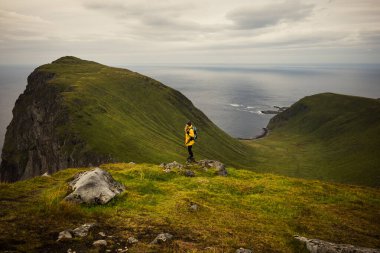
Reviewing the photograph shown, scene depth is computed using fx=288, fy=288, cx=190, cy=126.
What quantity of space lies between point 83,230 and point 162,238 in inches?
161

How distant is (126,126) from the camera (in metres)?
127

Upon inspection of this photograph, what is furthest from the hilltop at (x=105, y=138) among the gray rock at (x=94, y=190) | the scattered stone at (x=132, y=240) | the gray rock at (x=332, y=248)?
the gray rock at (x=332, y=248)

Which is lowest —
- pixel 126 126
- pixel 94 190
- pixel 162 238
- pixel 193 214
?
pixel 126 126

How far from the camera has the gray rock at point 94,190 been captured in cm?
1883

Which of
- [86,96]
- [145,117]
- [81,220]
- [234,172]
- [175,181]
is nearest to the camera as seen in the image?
[81,220]

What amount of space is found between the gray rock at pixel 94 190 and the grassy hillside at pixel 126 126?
250 feet

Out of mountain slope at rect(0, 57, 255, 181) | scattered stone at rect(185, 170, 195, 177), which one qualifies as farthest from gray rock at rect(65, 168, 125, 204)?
mountain slope at rect(0, 57, 255, 181)

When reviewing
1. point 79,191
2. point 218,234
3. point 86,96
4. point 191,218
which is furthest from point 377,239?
point 86,96

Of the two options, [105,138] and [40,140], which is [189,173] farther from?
[40,140]

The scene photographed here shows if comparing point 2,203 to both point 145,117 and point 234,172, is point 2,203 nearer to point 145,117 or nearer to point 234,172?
point 234,172

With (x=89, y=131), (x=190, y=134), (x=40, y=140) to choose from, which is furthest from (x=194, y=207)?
(x=40, y=140)

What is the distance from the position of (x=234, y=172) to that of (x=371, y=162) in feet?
577

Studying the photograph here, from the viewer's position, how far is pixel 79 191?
19.1 meters

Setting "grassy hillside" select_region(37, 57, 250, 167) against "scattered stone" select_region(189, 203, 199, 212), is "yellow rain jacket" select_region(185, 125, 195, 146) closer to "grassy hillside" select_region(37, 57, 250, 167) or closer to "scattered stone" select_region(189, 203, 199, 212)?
"scattered stone" select_region(189, 203, 199, 212)
